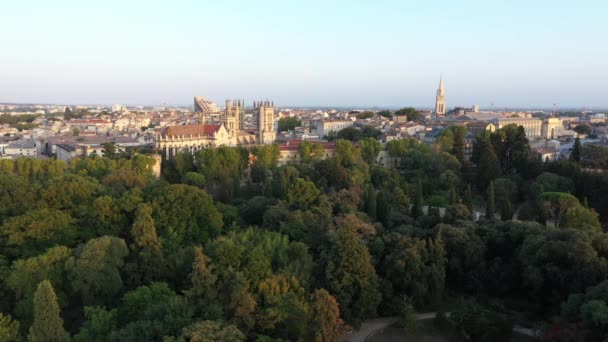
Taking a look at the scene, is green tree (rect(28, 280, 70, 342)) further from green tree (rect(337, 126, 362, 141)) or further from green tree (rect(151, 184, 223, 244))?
green tree (rect(337, 126, 362, 141))

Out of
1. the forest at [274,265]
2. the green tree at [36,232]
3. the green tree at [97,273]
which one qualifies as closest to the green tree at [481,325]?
the forest at [274,265]

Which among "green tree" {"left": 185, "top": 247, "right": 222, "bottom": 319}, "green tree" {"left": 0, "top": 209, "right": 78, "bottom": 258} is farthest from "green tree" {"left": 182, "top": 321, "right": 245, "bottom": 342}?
"green tree" {"left": 0, "top": 209, "right": 78, "bottom": 258}

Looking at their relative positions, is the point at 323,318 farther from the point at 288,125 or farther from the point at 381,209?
the point at 288,125

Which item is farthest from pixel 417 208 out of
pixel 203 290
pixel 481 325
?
pixel 203 290

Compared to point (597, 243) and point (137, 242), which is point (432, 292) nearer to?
point (597, 243)

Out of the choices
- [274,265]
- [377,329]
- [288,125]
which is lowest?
[377,329]

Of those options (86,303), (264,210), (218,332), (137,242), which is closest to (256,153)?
(264,210)
